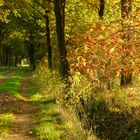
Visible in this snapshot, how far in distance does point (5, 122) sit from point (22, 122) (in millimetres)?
764

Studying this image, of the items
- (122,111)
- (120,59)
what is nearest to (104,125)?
(122,111)

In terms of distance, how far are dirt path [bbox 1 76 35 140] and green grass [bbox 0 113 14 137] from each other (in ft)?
0.56

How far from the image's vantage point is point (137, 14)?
7.91m

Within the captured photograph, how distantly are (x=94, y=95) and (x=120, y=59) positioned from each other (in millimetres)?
8396

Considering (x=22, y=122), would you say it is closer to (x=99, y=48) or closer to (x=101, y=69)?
(x=101, y=69)

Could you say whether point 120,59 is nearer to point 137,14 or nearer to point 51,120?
point 137,14

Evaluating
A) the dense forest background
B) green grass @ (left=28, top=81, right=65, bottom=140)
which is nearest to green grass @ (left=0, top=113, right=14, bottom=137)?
green grass @ (left=28, top=81, right=65, bottom=140)


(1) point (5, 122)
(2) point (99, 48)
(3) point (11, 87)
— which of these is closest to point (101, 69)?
(2) point (99, 48)

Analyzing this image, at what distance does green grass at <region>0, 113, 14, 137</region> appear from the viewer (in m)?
13.8

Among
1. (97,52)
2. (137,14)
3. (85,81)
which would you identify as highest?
(137,14)

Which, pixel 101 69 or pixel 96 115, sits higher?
pixel 101 69

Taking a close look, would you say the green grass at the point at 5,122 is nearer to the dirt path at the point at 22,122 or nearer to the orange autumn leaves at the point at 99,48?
the dirt path at the point at 22,122

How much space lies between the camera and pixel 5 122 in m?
15.5

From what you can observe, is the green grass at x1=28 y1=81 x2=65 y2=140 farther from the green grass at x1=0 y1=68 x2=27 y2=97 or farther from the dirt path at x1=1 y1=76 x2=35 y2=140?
the green grass at x1=0 y1=68 x2=27 y2=97
